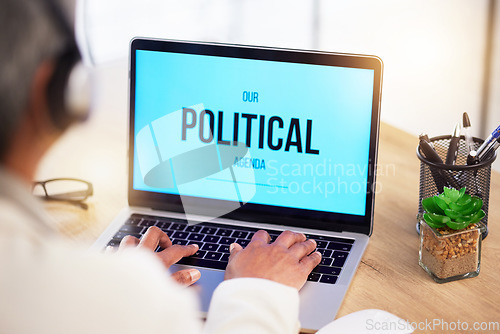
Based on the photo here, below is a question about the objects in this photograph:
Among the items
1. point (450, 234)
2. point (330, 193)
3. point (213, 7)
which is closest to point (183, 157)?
point (330, 193)

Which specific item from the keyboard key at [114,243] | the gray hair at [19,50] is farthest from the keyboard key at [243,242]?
the gray hair at [19,50]

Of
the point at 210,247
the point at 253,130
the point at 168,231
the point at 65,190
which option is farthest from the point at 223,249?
the point at 65,190

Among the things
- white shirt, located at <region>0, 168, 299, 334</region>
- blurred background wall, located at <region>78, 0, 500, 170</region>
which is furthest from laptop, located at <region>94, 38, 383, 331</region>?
blurred background wall, located at <region>78, 0, 500, 170</region>

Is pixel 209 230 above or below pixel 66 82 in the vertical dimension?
below

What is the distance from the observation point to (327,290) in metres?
1.01

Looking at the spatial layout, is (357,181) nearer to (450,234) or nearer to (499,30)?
(450,234)

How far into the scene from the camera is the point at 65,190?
1366 mm

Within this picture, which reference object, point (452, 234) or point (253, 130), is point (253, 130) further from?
point (452, 234)

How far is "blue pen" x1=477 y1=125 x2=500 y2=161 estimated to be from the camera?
43.8 inches

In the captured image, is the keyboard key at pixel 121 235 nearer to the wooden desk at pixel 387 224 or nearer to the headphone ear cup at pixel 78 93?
the wooden desk at pixel 387 224

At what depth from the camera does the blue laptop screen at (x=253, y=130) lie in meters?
1.14

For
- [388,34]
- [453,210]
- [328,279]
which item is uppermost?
[388,34]

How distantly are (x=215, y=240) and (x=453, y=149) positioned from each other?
472 mm

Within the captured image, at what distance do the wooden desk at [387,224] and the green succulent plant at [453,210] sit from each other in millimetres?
108
